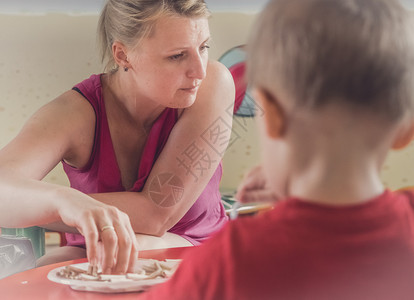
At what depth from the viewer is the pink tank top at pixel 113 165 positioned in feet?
3.43

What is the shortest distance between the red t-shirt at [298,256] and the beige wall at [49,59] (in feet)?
3.75

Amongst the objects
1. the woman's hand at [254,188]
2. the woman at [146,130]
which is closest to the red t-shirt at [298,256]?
the woman's hand at [254,188]

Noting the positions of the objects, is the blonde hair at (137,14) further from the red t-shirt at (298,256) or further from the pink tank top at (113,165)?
the red t-shirt at (298,256)

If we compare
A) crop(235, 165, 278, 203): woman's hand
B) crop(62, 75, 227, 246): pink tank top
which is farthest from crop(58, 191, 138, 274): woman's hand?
crop(62, 75, 227, 246): pink tank top

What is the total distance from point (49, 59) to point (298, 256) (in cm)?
143

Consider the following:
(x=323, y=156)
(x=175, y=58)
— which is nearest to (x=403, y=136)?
(x=323, y=156)

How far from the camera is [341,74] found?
37 centimetres

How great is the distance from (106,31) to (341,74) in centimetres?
78

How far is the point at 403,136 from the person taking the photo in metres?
0.43

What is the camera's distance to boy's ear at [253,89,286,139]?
387 millimetres

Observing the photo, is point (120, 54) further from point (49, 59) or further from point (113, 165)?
point (49, 59)

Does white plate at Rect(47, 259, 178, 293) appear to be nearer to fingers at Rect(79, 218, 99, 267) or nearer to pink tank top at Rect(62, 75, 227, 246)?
fingers at Rect(79, 218, 99, 267)

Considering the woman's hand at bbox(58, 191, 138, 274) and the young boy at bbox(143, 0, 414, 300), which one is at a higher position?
the young boy at bbox(143, 0, 414, 300)

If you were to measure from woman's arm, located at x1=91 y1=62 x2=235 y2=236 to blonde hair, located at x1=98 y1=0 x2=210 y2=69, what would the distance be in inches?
5.2
